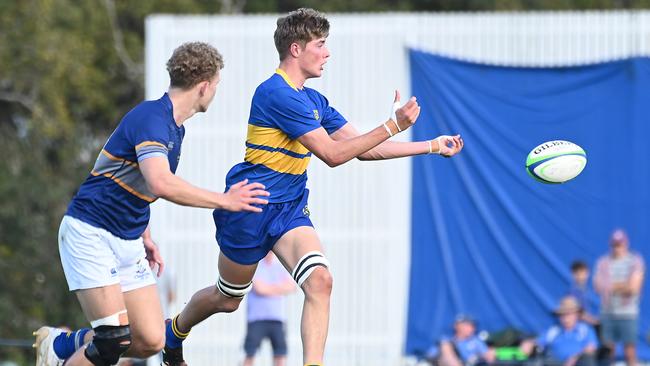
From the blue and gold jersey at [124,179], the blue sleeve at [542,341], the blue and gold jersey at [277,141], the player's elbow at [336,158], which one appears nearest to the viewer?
the blue and gold jersey at [124,179]

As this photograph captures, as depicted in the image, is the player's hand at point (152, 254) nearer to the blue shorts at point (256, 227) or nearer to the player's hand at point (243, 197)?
the blue shorts at point (256, 227)

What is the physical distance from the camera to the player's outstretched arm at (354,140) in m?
8.20

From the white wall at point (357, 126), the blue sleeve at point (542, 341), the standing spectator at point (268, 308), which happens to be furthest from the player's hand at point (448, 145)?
the white wall at point (357, 126)

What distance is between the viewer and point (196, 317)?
909 cm

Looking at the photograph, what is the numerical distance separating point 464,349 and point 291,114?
888 centimetres

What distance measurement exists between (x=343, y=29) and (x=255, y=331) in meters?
5.21

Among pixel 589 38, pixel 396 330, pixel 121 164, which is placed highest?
pixel 589 38

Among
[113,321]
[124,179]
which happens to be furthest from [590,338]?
[124,179]

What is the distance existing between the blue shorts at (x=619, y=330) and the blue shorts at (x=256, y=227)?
911cm

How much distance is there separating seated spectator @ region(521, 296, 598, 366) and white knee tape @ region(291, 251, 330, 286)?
27.8ft

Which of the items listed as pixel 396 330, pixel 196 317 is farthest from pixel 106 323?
pixel 396 330

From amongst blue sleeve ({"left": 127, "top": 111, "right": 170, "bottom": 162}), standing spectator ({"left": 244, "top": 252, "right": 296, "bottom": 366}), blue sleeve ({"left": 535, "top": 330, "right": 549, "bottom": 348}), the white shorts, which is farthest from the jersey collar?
blue sleeve ({"left": 535, "top": 330, "right": 549, "bottom": 348})

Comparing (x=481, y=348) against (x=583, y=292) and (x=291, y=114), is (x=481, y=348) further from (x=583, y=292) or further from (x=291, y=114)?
(x=291, y=114)

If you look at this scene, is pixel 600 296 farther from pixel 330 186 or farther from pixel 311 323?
pixel 311 323
